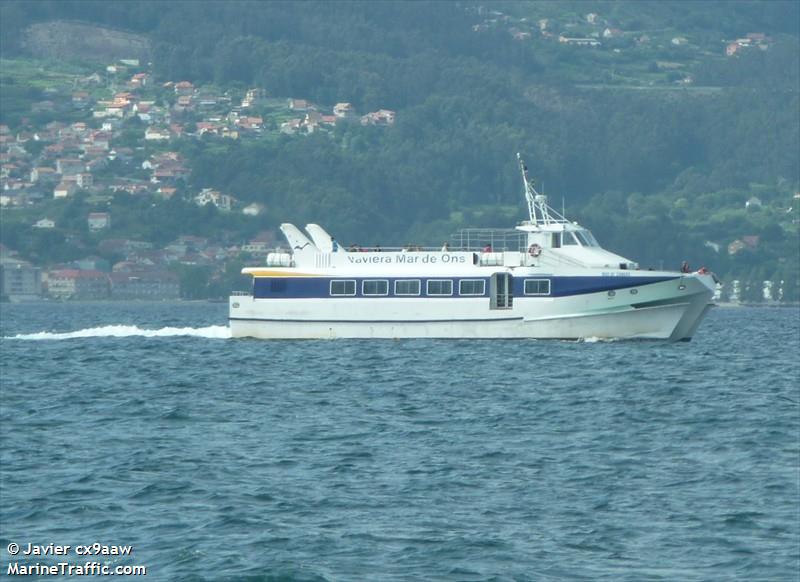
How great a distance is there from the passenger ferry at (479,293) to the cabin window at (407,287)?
1.6 inches

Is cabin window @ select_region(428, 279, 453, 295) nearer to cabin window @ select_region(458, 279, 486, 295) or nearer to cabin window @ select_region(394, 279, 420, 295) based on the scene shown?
cabin window @ select_region(458, 279, 486, 295)

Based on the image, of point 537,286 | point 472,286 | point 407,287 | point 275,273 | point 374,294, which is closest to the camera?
point 537,286

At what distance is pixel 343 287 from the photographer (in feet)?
241

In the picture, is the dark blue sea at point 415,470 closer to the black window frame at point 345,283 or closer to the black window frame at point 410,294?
the black window frame at point 410,294

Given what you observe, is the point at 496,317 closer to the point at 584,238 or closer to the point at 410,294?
the point at 410,294

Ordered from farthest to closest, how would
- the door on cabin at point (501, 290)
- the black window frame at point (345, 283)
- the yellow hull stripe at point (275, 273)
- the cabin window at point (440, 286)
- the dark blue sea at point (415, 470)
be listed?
the yellow hull stripe at point (275, 273) < the black window frame at point (345, 283) < the cabin window at point (440, 286) < the door on cabin at point (501, 290) < the dark blue sea at point (415, 470)

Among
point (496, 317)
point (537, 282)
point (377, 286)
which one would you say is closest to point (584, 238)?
point (537, 282)

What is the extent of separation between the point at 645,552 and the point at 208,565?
23.2 feet

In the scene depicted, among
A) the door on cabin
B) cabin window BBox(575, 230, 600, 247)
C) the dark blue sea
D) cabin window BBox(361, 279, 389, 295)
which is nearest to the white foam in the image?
cabin window BBox(361, 279, 389, 295)

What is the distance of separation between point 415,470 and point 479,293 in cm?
3451

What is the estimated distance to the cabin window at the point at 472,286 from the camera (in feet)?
234

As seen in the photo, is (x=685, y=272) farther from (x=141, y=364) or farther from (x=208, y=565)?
(x=208, y=565)

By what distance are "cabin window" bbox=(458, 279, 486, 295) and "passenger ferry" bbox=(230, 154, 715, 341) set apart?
0.04 metres

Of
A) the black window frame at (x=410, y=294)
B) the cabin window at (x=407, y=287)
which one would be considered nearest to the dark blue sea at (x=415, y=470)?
the black window frame at (x=410, y=294)
